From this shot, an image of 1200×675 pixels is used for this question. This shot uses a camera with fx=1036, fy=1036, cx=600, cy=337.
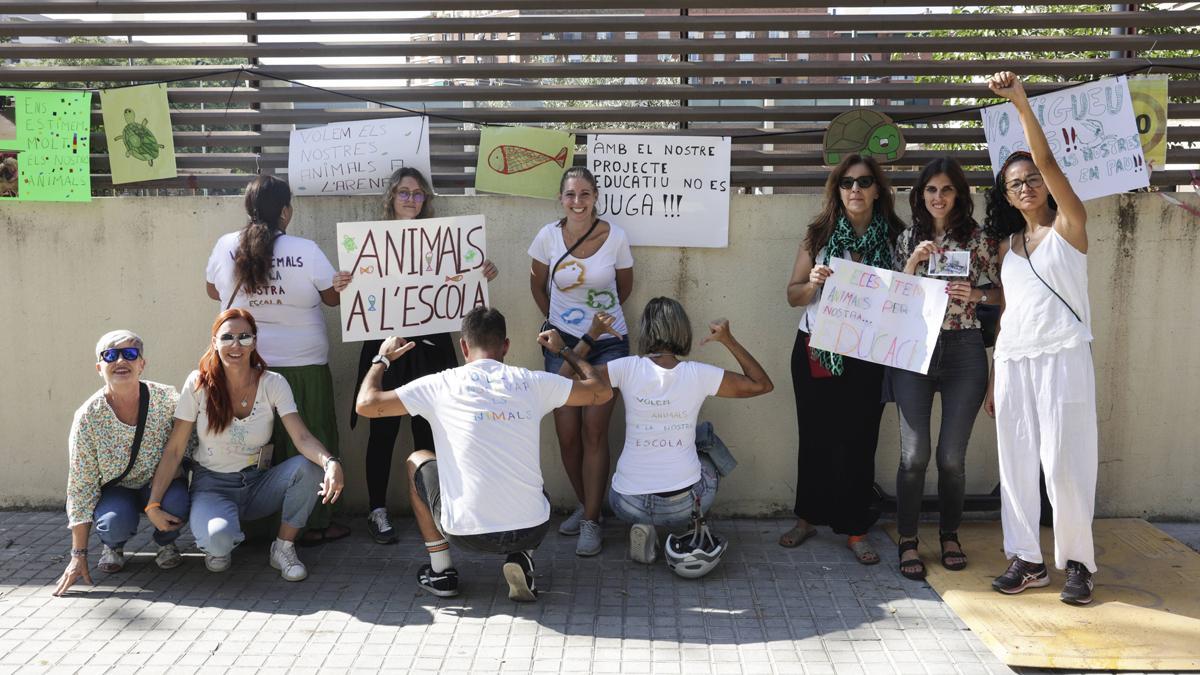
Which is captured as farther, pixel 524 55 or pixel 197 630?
pixel 524 55

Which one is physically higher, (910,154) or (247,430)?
(910,154)

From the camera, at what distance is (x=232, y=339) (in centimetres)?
505

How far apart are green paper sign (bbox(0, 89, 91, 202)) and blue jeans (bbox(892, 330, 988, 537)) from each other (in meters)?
4.90

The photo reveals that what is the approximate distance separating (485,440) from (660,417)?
3.22 feet

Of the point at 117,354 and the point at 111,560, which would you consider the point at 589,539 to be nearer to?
the point at 111,560

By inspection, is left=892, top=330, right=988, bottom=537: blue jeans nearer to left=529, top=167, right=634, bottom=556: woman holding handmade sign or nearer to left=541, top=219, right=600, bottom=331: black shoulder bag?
left=529, top=167, right=634, bottom=556: woman holding handmade sign

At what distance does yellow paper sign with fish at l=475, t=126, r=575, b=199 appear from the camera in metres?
6.20

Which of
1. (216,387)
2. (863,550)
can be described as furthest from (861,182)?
(216,387)

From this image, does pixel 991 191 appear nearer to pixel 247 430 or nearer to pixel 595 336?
pixel 595 336

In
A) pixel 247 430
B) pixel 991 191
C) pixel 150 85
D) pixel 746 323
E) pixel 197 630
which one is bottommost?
pixel 197 630

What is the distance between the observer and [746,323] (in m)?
6.22

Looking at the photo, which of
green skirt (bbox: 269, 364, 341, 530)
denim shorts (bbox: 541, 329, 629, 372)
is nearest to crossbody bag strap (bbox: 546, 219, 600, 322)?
denim shorts (bbox: 541, 329, 629, 372)

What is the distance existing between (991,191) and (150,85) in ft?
16.0

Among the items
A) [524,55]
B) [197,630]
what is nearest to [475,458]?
[197,630]
